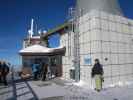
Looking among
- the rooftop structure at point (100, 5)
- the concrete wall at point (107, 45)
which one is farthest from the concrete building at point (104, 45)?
the rooftop structure at point (100, 5)

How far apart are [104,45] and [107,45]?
27cm

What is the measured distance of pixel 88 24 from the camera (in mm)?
12133

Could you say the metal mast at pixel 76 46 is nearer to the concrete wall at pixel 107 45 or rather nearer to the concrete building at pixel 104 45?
the concrete building at pixel 104 45

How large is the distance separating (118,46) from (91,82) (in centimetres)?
328

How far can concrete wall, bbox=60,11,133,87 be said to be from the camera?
38.1ft

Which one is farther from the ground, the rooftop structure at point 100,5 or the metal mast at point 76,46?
the rooftop structure at point 100,5

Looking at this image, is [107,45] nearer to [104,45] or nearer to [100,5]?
[104,45]

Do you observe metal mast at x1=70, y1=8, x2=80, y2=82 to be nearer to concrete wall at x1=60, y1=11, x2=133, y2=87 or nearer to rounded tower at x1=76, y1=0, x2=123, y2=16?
concrete wall at x1=60, y1=11, x2=133, y2=87

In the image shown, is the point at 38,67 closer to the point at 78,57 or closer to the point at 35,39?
the point at 78,57

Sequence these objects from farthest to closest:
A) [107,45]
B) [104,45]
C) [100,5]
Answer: [100,5] < [107,45] < [104,45]

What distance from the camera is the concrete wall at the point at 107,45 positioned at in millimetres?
11617

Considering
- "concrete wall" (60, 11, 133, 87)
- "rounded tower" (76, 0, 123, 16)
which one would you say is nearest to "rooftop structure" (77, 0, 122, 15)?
"rounded tower" (76, 0, 123, 16)

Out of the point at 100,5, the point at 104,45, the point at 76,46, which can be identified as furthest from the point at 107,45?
the point at 100,5

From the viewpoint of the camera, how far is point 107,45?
1192cm
